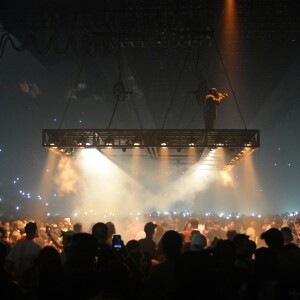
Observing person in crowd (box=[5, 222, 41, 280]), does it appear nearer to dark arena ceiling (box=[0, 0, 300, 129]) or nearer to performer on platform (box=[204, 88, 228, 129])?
dark arena ceiling (box=[0, 0, 300, 129])

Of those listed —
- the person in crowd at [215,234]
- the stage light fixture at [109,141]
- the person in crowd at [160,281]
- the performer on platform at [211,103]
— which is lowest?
the person in crowd at [160,281]

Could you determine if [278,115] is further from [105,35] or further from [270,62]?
[105,35]

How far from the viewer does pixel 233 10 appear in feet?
44.8

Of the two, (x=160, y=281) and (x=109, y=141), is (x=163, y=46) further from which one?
(x=160, y=281)

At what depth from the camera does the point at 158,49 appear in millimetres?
19766

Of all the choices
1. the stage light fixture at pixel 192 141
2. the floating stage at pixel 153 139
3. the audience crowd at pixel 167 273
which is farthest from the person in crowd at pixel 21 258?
the stage light fixture at pixel 192 141

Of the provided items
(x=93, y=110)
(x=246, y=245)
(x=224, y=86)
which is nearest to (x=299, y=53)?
(x=224, y=86)

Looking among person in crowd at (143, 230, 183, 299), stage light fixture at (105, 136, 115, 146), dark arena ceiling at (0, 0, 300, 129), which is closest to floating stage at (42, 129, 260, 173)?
stage light fixture at (105, 136, 115, 146)

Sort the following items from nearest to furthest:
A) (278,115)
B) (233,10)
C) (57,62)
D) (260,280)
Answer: (260,280) → (233,10) → (57,62) → (278,115)

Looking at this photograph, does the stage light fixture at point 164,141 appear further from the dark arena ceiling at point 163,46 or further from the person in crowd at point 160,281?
the person in crowd at point 160,281

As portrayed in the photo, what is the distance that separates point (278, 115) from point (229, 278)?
33.9m

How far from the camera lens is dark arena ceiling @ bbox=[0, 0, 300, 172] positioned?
40.9 ft

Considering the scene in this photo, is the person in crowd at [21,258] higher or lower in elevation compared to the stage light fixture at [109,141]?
lower

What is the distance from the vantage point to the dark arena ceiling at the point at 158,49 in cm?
1245
